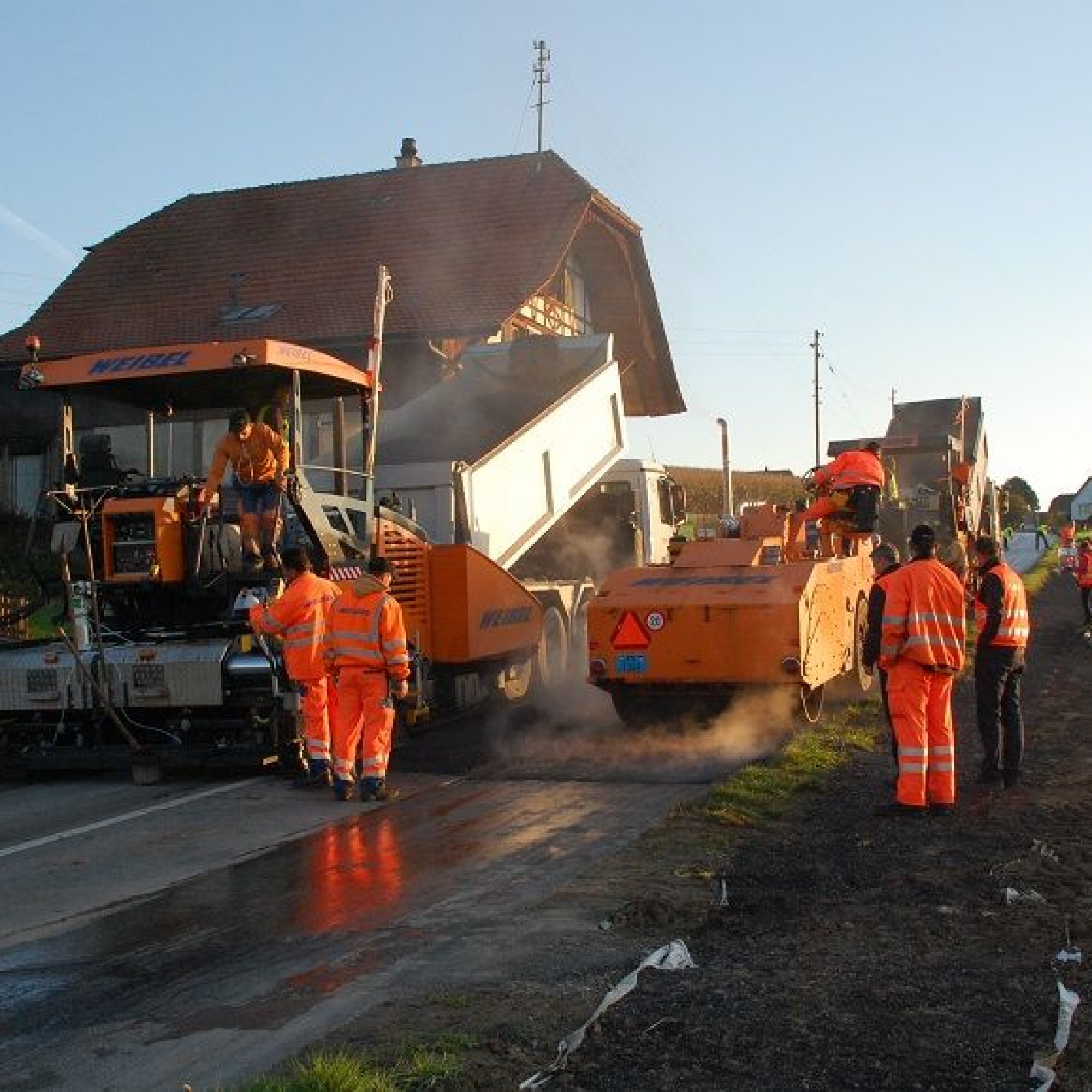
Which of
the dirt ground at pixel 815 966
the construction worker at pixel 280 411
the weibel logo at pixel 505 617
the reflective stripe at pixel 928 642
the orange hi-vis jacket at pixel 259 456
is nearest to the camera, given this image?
the dirt ground at pixel 815 966

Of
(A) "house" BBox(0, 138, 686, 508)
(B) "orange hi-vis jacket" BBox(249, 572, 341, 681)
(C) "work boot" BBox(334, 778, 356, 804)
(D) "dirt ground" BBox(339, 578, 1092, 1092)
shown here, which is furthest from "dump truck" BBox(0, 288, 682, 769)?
(A) "house" BBox(0, 138, 686, 508)

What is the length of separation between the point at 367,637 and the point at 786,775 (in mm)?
2629

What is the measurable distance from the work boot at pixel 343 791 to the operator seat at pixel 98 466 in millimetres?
2850

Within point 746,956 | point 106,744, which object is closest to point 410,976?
point 746,956

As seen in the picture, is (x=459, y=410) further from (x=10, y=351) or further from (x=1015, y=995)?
(x=10, y=351)

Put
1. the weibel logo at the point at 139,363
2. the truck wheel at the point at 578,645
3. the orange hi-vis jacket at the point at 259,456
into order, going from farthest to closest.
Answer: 1. the truck wheel at the point at 578,645
2. the weibel logo at the point at 139,363
3. the orange hi-vis jacket at the point at 259,456

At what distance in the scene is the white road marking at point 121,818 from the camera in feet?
23.8

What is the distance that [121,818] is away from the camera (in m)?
7.96

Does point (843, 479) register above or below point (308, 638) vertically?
above

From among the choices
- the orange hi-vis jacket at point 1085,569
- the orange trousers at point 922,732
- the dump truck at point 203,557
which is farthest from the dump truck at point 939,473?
the orange trousers at point 922,732

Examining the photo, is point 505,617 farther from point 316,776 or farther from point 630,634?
point 316,776

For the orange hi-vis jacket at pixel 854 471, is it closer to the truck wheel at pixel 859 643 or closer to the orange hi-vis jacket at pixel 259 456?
the truck wheel at pixel 859 643

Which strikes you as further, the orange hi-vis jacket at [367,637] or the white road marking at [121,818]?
the orange hi-vis jacket at [367,637]

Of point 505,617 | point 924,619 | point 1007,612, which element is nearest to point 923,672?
point 924,619
